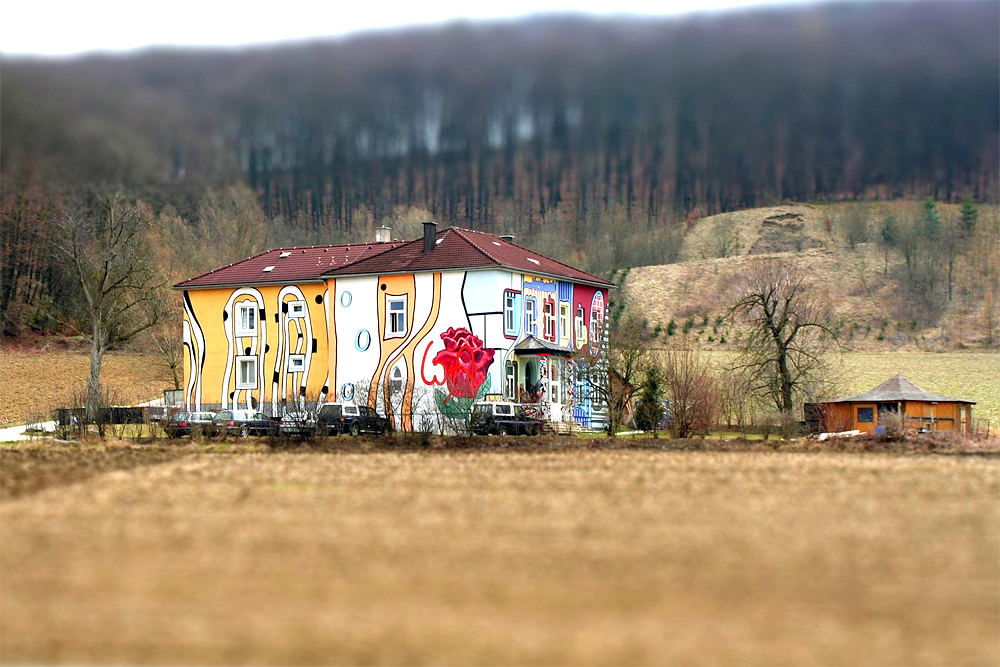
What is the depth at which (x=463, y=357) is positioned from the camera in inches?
1906

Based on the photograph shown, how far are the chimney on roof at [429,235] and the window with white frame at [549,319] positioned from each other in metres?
5.53

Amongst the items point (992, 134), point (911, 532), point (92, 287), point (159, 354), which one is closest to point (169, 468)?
point (911, 532)

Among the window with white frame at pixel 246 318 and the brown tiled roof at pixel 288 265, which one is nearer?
the brown tiled roof at pixel 288 265

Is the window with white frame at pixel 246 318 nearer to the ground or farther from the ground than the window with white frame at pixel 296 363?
farther from the ground

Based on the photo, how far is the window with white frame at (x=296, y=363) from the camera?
174 feet

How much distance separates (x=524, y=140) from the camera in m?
29.3

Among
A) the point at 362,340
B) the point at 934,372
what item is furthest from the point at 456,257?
the point at 934,372

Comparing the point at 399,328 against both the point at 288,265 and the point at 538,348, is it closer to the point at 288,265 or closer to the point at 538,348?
the point at 538,348

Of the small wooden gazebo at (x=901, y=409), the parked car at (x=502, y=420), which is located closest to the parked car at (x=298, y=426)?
the parked car at (x=502, y=420)

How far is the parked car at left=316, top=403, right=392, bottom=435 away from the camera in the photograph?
143 ft

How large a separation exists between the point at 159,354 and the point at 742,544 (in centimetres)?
6160

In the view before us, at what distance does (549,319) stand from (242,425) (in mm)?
14488

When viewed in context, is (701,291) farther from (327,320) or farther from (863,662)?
(863,662)

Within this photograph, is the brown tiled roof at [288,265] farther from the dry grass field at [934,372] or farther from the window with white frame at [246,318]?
the dry grass field at [934,372]
